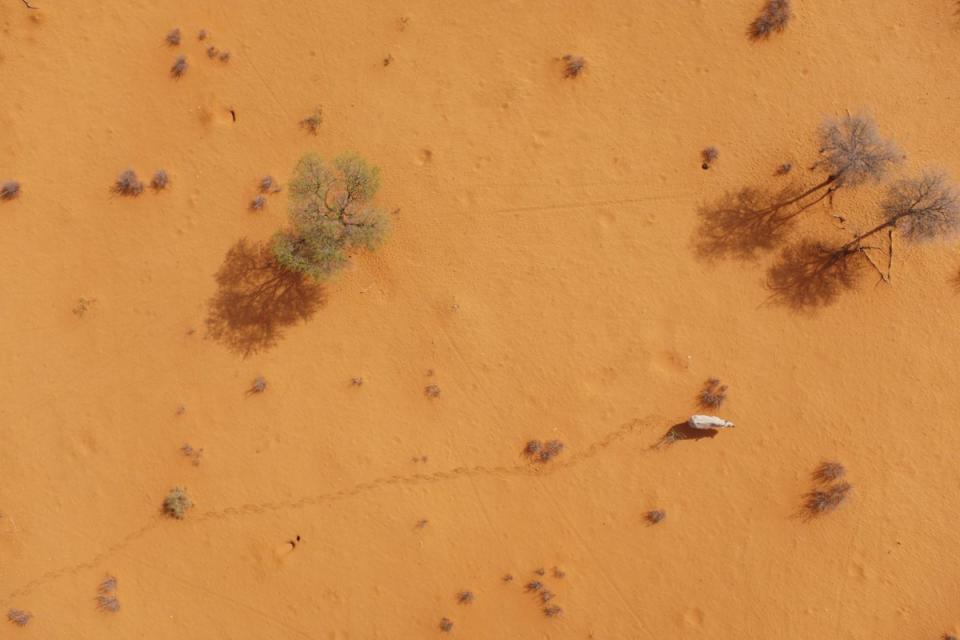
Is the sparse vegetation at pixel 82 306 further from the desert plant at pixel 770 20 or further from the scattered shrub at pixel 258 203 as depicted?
the desert plant at pixel 770 20

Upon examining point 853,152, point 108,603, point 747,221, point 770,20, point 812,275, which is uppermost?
point 770,20

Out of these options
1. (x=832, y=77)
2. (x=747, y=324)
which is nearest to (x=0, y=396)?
(x=747, y=324)

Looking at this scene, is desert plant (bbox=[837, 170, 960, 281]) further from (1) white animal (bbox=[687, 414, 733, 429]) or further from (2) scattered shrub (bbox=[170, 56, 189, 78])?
(2) scattered shrub (bbox=[170, 56, 189, 78])

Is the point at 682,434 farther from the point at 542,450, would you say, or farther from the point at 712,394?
the point at 542,450

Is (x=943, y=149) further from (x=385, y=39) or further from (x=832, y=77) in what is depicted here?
(x=385, y=39)

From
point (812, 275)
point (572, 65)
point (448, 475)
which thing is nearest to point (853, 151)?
point (812, 275)

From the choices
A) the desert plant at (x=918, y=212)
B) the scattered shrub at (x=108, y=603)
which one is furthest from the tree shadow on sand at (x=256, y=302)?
the desert plant at (x=918, y=212)
